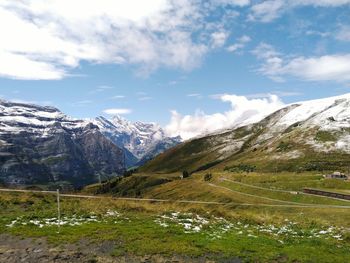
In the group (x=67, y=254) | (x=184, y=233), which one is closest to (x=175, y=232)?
(x=184, y=233)

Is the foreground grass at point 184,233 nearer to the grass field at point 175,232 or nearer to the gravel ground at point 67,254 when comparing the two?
the grass field at point 175,232

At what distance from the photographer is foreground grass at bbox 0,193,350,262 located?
3142cm

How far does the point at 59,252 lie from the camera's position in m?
30.2

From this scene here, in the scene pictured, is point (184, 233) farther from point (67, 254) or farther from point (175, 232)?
point (67, 254)

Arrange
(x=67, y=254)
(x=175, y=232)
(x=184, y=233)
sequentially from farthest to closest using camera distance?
(x=175, y=232) → (x=184, y=233) → (x=67, y=254)

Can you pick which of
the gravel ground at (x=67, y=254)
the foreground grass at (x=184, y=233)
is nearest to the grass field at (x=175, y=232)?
the foreground grass at (x=184, y=233)

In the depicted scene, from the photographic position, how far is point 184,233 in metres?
37.0

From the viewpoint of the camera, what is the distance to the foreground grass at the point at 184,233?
31.4 m

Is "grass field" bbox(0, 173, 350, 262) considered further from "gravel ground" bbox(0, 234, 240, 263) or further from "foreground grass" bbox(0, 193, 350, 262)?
"gravel ground" bbox(0, 234, 240, 263)

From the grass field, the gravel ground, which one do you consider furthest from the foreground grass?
the gravel ground

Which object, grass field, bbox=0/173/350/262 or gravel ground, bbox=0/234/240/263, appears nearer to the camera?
gravel ground, bbox=0/234/240/263

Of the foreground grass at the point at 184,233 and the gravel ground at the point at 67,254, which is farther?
the foreground grass at the point at 184,233

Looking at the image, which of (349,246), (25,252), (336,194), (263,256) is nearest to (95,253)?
(25,252)

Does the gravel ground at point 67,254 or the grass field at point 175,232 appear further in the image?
the grass field at point 175,232
